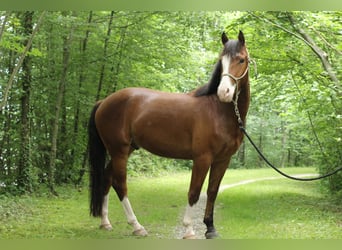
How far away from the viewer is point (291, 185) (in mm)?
5832

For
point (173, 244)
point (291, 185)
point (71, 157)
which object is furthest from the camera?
point (291, 185)

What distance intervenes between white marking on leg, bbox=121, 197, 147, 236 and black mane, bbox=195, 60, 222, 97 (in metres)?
1.07

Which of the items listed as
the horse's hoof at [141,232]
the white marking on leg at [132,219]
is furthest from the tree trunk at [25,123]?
the horse's hoof at [141,232]

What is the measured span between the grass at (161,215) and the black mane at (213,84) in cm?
101

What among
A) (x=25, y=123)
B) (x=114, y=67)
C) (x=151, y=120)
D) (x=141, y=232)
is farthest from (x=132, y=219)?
(x=25, y=123)

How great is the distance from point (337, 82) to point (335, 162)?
186cm

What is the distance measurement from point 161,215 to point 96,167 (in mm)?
717

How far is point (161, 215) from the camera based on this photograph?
11.7ft

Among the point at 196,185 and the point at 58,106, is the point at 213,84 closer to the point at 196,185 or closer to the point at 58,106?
the point at 196,185

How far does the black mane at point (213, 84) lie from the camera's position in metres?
2.96

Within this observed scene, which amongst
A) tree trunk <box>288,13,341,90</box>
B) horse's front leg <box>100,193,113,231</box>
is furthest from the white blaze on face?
horse's front leg <box>100,193,113,231</box>

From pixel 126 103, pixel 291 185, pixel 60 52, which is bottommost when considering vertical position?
pixel 291 185
